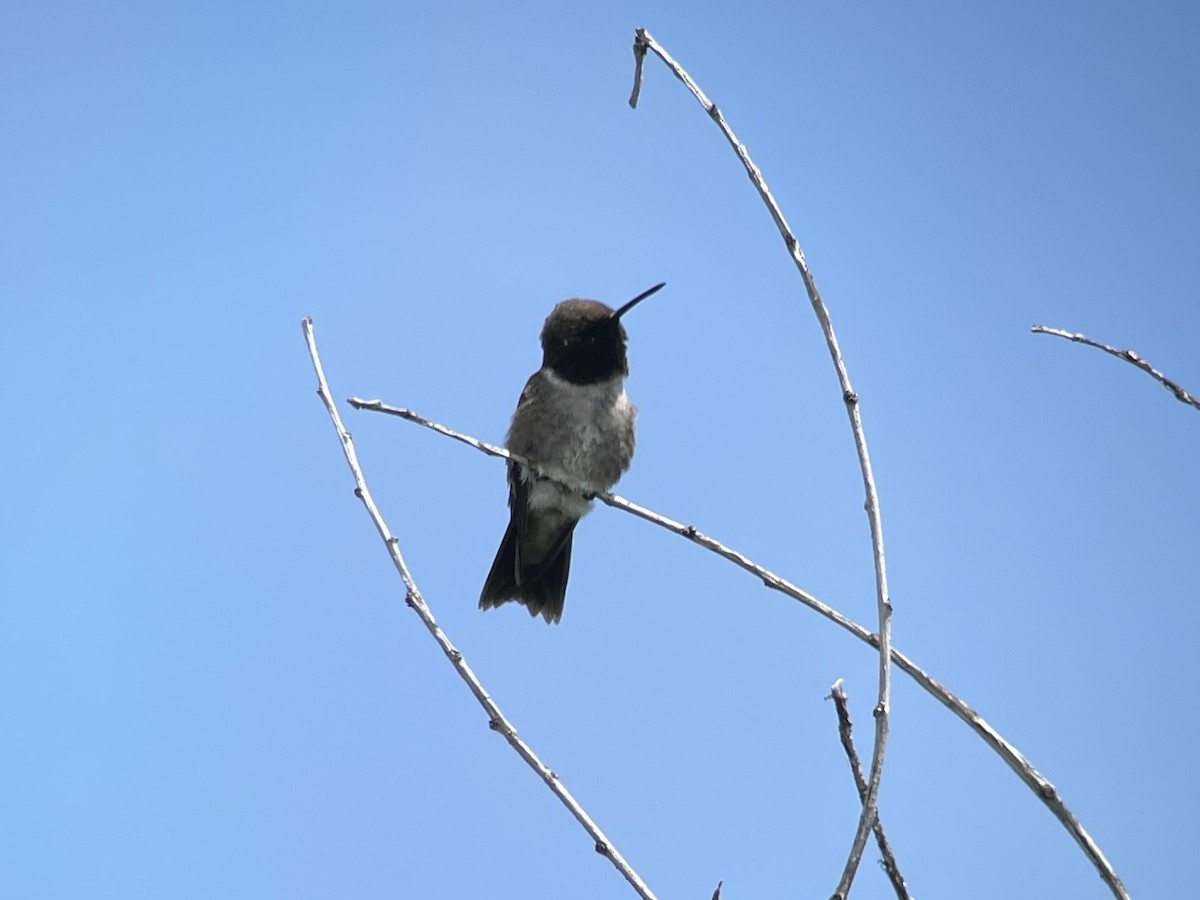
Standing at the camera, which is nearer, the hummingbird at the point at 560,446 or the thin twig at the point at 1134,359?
the thin twig at the point at 1134,359

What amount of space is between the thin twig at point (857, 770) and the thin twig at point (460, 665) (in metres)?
0.40

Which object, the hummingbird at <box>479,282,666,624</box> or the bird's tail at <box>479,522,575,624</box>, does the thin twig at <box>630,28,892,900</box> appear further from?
the bird's tail at <box>479,522,575,624</box>

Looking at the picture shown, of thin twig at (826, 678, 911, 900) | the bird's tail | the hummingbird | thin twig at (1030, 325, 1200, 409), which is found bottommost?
thin twig at (826, 678, 911, 900)

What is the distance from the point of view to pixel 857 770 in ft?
7.22

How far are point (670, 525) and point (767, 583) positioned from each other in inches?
23.6

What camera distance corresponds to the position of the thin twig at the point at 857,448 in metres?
1.88

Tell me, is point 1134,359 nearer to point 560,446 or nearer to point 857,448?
Result: point 857,448

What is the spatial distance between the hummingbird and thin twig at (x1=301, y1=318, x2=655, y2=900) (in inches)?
113

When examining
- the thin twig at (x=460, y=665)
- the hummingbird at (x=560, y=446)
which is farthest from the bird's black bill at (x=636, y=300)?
the thin twig at (x=460, y=665)

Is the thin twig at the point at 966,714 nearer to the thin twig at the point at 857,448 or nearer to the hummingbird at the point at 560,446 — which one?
the thin twig at the point at 857,448

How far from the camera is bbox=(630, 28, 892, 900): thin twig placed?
1884 mm

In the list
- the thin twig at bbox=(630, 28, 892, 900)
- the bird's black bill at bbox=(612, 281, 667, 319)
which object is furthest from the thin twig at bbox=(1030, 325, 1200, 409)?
the bird's black bill at bbox=(612, 281, 667, 319)

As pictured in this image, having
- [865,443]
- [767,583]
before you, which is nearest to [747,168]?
[865,443]

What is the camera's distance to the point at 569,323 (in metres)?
6.35
